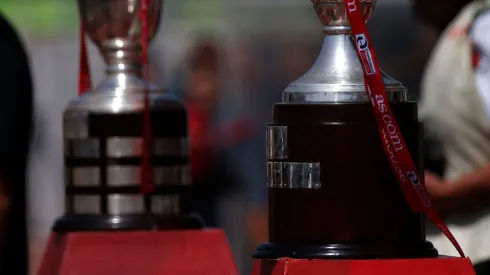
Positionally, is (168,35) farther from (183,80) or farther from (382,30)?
(382,30)

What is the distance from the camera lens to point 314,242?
2340 mm

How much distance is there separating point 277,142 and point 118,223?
82 cm

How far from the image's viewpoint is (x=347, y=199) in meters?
2.32

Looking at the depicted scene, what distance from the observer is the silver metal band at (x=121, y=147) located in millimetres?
3160

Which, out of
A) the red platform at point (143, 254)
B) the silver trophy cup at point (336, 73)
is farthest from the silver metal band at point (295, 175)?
the red platform at point (143, 254)

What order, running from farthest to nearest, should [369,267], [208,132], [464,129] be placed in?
1. [208,132]
2. [464,129]
3. [369,267]

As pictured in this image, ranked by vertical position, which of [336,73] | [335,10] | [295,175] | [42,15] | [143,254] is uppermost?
[42,15]

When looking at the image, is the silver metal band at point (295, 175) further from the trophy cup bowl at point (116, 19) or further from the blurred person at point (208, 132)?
the blurred person at point (208, 132)

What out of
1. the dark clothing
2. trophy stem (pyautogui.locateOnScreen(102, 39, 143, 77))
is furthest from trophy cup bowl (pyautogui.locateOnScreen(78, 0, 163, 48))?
the dark clothing

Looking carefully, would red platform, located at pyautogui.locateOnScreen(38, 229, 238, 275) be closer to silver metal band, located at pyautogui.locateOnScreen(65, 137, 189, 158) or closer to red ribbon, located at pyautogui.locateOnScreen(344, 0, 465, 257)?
silver metal band, located at pyautogui.locateOnScreen(65, 137, 189, 158)

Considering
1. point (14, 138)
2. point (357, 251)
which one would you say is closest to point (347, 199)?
point (357, 251)

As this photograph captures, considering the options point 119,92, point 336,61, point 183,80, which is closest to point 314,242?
point 336,61

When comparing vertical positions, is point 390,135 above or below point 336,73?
below

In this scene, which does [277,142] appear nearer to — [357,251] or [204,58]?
[357,251]
